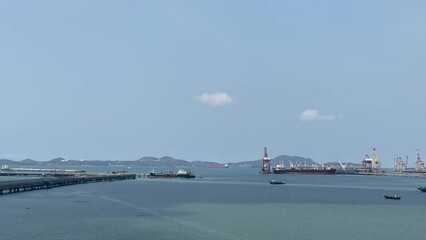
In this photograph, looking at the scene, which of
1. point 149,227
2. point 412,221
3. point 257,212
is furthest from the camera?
point 257,212

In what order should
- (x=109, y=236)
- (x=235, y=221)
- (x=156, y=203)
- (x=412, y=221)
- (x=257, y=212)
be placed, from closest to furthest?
(x=109, y=236) → (x=235, y=221) → (x=412, y=221) → (x=257, y=212) → (x=156, y=203)

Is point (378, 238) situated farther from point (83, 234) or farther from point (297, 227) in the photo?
point (83, 234)

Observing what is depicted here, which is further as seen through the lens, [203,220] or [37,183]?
[37,183]

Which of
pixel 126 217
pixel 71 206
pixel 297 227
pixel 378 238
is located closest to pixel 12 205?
pixel 71 206

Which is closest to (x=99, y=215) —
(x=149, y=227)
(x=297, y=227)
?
(x=149, y=227)

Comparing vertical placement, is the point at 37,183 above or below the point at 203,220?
above

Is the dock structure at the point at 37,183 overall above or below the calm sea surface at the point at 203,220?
above

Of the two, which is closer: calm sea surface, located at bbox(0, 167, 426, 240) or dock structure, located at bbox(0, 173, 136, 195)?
calm sea surface, located at bbox(0, 167, 426, 240)

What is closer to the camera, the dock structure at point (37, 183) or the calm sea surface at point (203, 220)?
the calm sea surface at point (203, 220)

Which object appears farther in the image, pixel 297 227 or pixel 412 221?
pixel 412 221

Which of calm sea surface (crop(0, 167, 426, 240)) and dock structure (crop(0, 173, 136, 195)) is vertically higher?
dock structure (crop(0, 173, 136, 195))

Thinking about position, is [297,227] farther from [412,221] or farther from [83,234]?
[83,234]

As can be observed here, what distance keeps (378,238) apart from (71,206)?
142ft

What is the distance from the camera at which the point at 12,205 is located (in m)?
78.2
